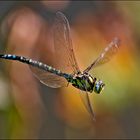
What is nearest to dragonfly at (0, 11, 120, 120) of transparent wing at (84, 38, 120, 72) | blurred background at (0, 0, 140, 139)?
transparent wing at (84, 38, 120, 72)

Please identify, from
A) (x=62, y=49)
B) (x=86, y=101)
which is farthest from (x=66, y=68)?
(x=86, y=101)

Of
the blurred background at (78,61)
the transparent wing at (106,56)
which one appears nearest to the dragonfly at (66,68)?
the transparent wing at (106,56)

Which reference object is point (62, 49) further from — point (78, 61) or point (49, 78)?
point (78, 61)

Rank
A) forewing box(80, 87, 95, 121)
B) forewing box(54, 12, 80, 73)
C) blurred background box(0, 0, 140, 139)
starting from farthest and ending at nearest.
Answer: blurred background box(0, 0, 140, 139), forewing box(54, 12, 80, 73), forewing box(80, 87, 95, 121)

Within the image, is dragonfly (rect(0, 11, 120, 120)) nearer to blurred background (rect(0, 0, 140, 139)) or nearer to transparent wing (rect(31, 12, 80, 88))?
transparent wing (rect(31, 12, 80, 88))

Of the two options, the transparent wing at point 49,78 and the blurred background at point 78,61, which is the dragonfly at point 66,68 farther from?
the blurred background at point 78,61
